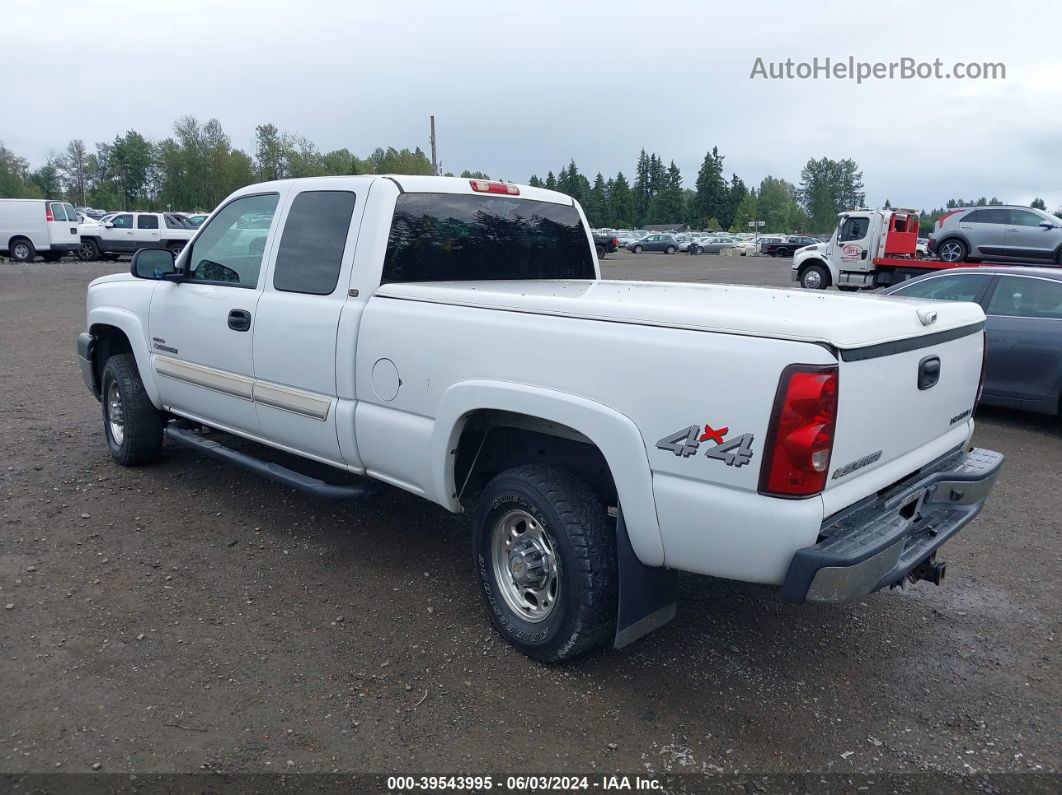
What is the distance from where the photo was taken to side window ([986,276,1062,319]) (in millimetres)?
7551

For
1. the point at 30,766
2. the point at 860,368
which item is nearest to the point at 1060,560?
the point at 860,368

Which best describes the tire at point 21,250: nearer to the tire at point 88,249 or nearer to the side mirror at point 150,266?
the tire at point 88,249

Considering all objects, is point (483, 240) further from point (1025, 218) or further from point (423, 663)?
point (1025, 218)

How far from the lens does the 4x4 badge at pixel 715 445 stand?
8.73 feet

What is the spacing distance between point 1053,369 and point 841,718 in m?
5.65

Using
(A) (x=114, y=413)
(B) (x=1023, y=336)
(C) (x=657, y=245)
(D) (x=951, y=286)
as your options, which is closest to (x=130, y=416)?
(A) (x=114, y=413)

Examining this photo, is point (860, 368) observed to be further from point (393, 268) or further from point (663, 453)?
point (393, 268)

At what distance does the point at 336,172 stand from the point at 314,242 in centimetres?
6525

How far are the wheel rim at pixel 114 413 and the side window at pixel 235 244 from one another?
4.59ft

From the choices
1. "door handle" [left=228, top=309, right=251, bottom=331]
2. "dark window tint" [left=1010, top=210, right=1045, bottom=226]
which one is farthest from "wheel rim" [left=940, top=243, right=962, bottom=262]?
"door handle" [left=228, top=309, right=251, bottom=331]

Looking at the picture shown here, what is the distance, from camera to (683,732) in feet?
10.1

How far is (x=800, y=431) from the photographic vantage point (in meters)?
2.59

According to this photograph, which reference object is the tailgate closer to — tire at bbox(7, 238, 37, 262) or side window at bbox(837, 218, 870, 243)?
side window at bbox(837, 218, 870, 243)

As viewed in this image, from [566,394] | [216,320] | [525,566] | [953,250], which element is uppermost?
[953,250]
